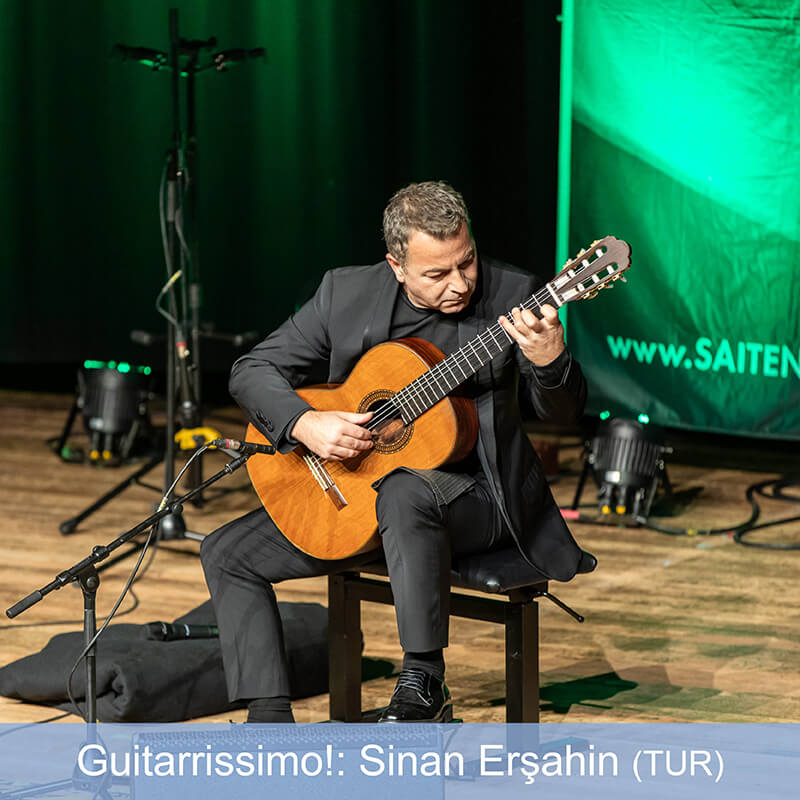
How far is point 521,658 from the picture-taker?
317 centimetres

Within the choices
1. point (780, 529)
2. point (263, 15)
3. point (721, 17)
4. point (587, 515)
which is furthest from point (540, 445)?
point (263, 15)

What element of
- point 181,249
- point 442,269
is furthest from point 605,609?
point 181,249

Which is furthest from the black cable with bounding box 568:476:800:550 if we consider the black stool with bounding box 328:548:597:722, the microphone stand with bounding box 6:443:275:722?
the microphone stand with bounding box 6:443:275:722

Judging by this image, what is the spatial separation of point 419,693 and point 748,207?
2828 mm

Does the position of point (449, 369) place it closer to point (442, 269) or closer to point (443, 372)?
point (443, 372)

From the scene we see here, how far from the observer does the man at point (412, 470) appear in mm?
2949

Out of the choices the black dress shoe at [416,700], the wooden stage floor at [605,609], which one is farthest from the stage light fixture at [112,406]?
the black dress shoe at [416,700]

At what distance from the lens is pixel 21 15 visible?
7.16m

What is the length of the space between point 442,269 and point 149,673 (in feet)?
4.06

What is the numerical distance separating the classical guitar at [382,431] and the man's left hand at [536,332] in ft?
0.18

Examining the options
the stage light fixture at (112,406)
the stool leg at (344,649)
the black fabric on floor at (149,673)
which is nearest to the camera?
the stool leg at (344,649)

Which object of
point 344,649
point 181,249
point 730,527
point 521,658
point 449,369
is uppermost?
point 449,369

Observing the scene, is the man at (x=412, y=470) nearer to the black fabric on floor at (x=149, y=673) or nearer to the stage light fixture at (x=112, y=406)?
the black fabric on floor at (x=149, y=673)

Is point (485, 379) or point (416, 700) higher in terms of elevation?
point (485, 379)
